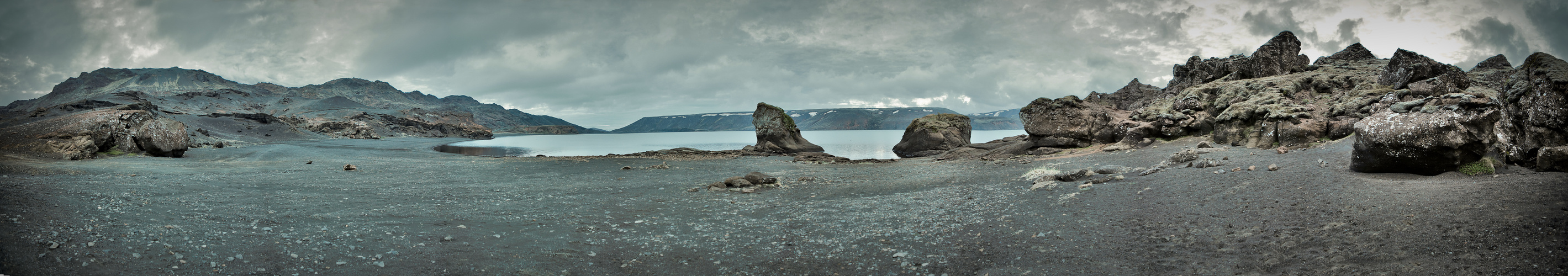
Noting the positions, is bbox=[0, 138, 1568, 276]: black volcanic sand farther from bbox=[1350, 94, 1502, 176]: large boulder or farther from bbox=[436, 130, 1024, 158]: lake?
bbox=[436, 130, 1024, 158]: lake

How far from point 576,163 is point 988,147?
939 inches

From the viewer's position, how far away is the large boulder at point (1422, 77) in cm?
1484

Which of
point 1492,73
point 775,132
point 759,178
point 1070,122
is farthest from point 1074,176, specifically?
point 775,132

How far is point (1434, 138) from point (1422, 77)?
13932 millimetres

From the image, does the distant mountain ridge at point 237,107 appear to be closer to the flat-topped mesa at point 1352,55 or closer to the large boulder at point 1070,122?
the large boulder at point 1070,122

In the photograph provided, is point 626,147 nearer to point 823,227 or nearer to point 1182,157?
point 1182,157

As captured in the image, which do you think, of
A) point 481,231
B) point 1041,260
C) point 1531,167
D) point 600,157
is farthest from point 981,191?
point 600,157

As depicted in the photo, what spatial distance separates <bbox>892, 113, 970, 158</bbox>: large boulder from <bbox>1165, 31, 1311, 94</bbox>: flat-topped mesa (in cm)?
1439

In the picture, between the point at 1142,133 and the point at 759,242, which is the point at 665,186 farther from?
the point at 1142,133

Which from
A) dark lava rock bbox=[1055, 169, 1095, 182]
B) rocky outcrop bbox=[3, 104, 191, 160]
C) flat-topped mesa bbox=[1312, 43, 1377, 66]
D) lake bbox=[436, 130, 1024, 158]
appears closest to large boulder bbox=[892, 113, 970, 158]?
lake bbox=[436, 130, 1024, 158]

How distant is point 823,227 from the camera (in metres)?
8.41

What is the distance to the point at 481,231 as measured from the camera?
25.4ft

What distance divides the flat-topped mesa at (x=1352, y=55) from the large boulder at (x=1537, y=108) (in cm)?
2164

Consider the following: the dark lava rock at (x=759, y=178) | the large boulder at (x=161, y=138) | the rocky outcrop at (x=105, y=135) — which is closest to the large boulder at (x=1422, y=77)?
the dark lava rock at (x=759, y=178)
